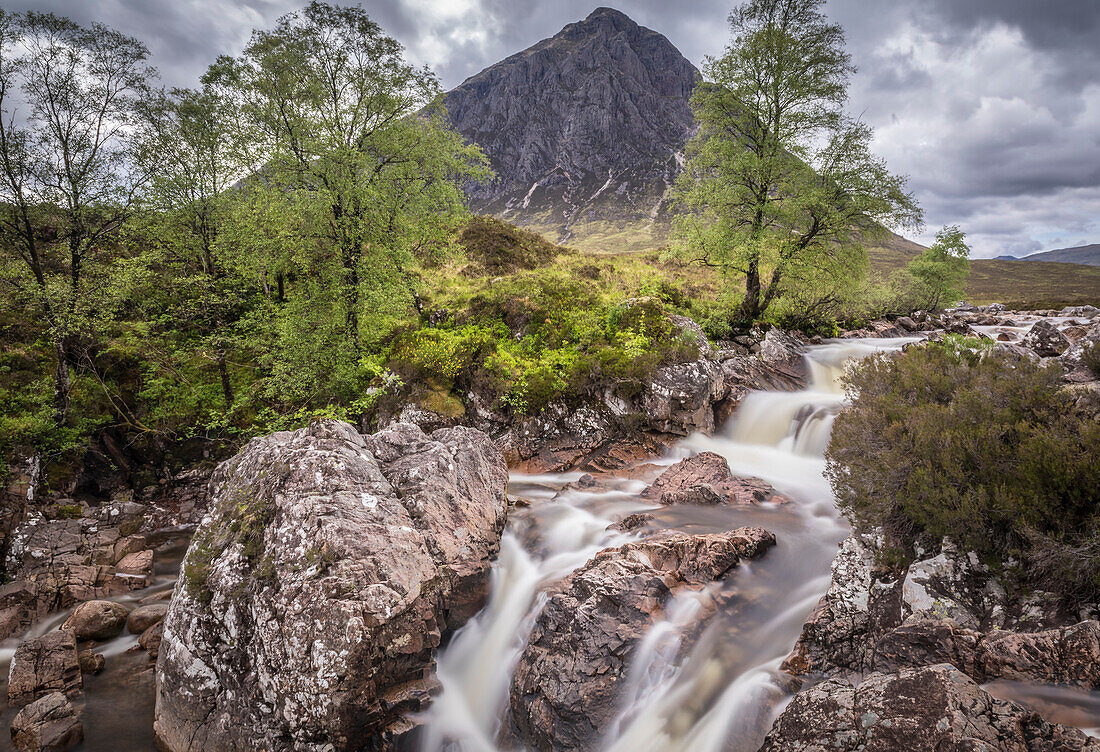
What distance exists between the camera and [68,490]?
13188mm

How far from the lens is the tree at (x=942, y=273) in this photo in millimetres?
39750

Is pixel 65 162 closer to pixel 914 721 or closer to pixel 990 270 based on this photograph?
pixel 914 721

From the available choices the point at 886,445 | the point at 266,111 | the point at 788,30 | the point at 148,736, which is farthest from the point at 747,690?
the point at 788,30

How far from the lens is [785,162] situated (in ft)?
59.8

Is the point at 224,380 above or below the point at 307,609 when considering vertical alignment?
above

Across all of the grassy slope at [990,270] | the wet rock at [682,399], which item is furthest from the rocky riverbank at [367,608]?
the grassy slope at [990,270]

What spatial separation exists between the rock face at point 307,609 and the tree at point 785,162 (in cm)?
1710

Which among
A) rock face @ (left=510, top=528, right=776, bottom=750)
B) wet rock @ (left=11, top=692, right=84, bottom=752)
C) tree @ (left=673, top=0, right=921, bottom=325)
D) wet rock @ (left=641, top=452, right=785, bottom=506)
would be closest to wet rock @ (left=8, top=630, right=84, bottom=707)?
wet rock @ (left=11, top=692, right=84, bottom=752)

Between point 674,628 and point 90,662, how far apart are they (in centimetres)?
1094

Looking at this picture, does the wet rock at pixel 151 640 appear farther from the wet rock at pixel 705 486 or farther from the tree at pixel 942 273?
the tree at pixel 942 273

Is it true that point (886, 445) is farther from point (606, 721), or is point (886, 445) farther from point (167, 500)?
point (167, 500)

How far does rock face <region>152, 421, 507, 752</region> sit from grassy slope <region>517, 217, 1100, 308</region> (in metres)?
79.5

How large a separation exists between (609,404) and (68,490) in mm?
17296

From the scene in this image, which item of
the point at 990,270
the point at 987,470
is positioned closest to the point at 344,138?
the point at 987,470
